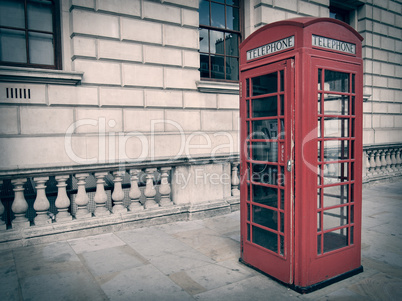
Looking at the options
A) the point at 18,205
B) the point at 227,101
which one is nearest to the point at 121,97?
the point at 227,101

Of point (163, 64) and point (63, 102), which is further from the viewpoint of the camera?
point (163, 64)

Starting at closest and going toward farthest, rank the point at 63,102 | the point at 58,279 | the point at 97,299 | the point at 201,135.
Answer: the point at 97,299
the point at 58,279
the point at 63,102
the point at 201,135

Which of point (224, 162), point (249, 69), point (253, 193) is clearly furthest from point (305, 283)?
point (224, 162)

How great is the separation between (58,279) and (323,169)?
3009 millimetres

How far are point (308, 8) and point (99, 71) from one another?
6.34 meters

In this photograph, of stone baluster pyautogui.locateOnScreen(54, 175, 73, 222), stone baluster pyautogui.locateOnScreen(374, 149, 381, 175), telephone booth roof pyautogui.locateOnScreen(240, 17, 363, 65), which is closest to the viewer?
telephone booth roof pyautogui.locateOnScreen(240, 17, 363, 65)

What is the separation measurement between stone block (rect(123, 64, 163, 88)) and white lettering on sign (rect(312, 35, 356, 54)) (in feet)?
13.8

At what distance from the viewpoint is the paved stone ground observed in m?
3.03

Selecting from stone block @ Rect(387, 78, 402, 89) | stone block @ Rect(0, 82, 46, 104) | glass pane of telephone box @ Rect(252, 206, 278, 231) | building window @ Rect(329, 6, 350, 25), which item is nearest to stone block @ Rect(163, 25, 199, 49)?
stone block @ Rect(0, 82, 46, 104)

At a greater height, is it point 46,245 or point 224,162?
point 224,162

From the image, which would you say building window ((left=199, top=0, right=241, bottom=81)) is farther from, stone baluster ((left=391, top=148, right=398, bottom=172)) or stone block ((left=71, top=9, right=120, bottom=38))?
stone baluster ((left=391, top=148, right=398, bottom=172))

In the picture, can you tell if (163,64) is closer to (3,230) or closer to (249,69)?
(249,69)

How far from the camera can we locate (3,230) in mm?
4285

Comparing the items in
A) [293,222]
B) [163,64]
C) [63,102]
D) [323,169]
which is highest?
[163,64]
